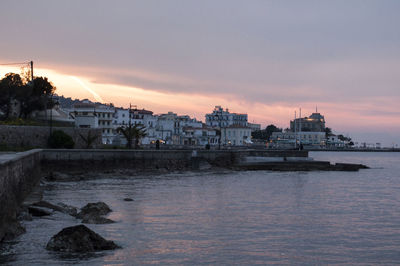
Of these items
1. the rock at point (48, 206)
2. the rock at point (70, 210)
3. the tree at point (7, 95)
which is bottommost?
the rock at point (70, 210)

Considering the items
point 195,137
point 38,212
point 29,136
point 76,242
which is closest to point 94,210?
point 38,212

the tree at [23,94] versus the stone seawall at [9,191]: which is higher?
the tree at [23,94]

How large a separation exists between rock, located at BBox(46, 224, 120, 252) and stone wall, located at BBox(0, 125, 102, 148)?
1672 inches

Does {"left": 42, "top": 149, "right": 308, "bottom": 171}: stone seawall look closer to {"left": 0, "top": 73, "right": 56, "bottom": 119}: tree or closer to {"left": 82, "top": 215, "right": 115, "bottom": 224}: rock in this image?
{"left": 0, "top": 73, "right": 56, "bottom": 119}: tree

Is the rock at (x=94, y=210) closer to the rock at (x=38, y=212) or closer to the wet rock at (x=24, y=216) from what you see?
the rock at (x=38, y=212)

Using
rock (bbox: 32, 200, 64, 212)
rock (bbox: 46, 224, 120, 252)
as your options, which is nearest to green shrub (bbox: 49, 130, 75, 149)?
rock (bbox: 32, 200, 64, 212)

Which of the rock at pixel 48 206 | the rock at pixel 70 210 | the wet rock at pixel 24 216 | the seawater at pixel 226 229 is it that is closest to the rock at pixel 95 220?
the seawater at pixel 226 229

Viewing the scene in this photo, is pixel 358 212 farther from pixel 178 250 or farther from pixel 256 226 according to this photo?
pixel 178 250

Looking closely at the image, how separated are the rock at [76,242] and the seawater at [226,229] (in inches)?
18.7

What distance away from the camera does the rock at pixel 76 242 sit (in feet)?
60.8

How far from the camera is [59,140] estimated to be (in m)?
64.4

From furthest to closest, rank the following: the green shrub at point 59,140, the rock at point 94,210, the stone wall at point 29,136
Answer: the green shrub at point 59,140 → the stone wall at point 29,136 → the rock at point 94,210

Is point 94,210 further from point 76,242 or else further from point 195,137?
point 195,137

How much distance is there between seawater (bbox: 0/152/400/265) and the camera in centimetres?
1839
